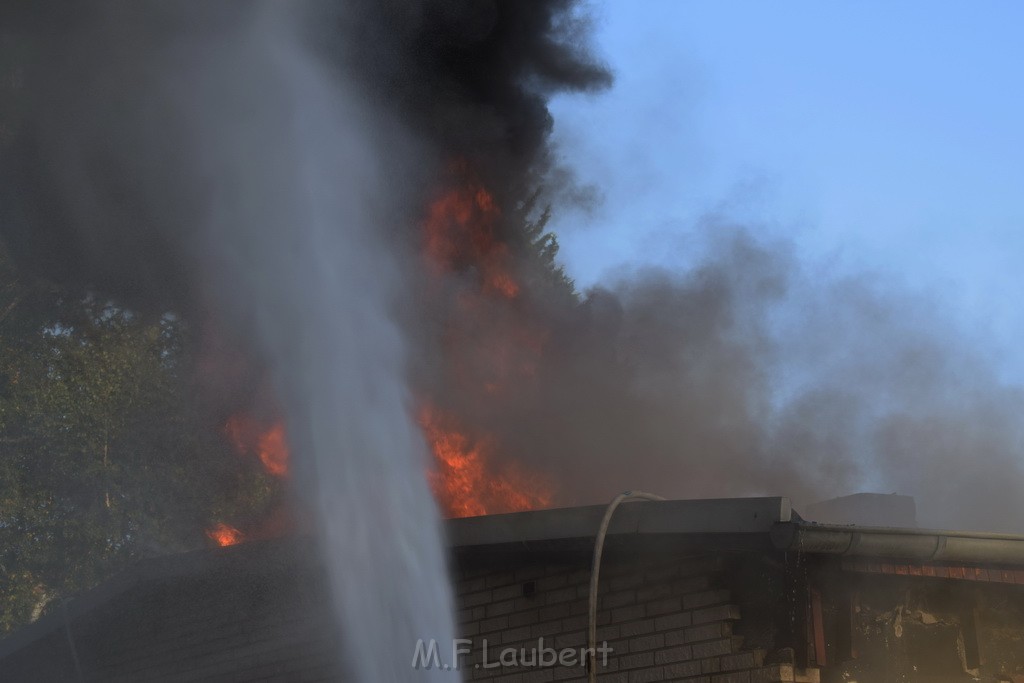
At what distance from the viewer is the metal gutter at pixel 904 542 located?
6.71 metres

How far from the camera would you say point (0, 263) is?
26.1 m

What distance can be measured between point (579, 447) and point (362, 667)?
9.47 metres

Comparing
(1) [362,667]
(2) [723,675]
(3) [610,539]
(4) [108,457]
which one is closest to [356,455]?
(1) [362,667]

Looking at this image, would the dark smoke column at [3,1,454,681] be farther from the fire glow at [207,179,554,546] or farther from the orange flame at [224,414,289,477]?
the orange flame at [224,414,289,477]

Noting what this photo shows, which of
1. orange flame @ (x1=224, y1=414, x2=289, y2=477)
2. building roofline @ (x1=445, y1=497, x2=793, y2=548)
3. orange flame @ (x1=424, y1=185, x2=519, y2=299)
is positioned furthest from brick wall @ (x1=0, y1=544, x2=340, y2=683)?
orange flame @ (x1=424, y1=185, x2=519, y2=299)

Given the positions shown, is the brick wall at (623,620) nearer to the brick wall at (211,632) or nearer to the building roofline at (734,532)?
the building roofline at (734,532)

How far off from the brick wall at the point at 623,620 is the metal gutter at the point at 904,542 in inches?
36.5

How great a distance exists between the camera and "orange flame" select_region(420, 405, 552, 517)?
14.0 metres

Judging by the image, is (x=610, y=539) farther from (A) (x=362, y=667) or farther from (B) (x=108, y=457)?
(B) (x=108, y=457)

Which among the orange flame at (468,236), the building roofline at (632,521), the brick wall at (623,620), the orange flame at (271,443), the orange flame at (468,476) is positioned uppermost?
the orange flame at (468,236)

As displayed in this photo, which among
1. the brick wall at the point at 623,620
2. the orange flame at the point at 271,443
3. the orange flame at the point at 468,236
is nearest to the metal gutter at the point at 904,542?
the brick wall at the point at 623,620

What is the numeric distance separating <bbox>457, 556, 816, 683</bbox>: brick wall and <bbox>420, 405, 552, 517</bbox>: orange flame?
16.2 feet

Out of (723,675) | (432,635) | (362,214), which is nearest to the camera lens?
(723,675)

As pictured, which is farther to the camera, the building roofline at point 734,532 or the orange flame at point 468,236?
the orange flame at point 468,236
